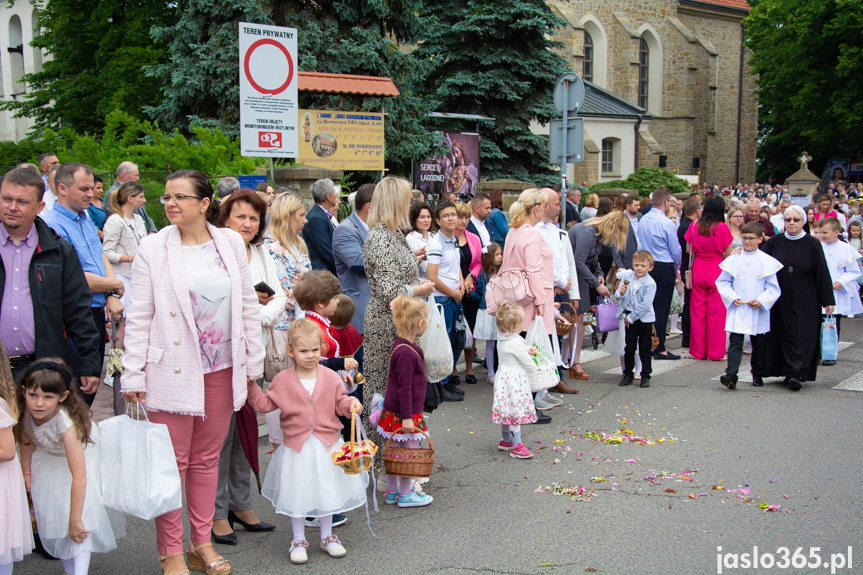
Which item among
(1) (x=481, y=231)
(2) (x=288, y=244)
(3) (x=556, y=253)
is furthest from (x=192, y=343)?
(1) (x=481, y=231)

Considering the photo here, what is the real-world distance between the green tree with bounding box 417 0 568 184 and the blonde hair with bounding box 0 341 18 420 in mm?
20267

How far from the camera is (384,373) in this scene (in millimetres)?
5461

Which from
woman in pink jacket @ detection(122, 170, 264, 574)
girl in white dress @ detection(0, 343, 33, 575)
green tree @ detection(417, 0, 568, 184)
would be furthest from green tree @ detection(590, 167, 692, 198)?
girl in white dress @ detection(0, 343, 33, 575)

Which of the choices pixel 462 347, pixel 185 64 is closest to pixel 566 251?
pixel 462 347

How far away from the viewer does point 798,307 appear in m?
8.52

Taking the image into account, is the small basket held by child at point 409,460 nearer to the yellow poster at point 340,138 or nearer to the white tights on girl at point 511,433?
the white tights on girl at point 511,433

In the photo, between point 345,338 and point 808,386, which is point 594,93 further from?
point 345,338

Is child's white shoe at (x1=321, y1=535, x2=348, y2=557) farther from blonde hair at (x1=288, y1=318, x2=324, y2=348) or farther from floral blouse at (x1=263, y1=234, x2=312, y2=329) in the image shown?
floral blouse at (x1=263, y1=234, x2=312, y2=329)

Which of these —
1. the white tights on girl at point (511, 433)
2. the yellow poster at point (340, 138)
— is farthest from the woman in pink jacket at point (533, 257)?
the yellow poster at point (340, 138)

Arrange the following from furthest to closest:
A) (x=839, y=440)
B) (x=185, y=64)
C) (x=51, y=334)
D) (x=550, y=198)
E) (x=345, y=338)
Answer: (x=185, y=64), (x=550, y=198), (x=839, y=440), (x=345, y=338), (x=51, y=334)

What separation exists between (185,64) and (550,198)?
1148 centimetres

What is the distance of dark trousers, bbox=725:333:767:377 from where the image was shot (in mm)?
8391

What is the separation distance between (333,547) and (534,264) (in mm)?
3673

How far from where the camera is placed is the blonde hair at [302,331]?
434cm
